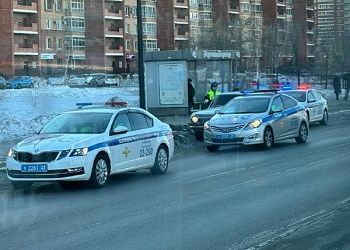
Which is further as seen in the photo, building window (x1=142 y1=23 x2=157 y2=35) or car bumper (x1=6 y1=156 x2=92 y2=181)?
building window (x1=142 y1=23 x2=157 y2=35)

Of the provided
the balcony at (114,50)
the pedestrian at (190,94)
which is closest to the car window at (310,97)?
the pedestrian at (190,94)

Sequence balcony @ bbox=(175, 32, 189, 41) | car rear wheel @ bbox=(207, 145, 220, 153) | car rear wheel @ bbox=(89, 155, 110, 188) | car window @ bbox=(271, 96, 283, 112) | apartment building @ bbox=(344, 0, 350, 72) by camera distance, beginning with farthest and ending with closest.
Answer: balcony @ bbox=(175, 32, 189, 41)
apartment building @ bbox=(344, 0, 350, 72)
car window @ bbox=(271, 96, 283, 112)
car rear wheel @ bbox=(207, 145, 220, 153)
car rear wheel @ bbox=(89, 155, 110, 188)

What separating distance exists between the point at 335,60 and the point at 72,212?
215ft

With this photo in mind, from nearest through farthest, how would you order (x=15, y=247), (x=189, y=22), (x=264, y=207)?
(x=15, y=247) → (x=264, y=207) → (x=189, y=22)

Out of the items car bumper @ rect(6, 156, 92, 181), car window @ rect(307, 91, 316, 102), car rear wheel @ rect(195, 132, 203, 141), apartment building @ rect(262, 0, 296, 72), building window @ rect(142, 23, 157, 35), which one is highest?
building window @ rect(142, 23, 157, 35)

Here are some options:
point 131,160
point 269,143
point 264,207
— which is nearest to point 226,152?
point 269,143

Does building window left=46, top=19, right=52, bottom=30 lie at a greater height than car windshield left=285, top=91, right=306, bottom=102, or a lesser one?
greater

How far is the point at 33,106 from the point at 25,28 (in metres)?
46.0

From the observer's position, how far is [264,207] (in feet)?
35.6

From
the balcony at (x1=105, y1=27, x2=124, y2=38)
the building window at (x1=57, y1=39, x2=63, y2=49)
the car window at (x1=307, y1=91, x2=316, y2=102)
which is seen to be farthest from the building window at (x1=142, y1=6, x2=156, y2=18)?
the car window at (x1=307, y1=91, x2=316, y2=102)

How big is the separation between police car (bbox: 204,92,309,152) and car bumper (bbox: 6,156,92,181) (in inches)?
282

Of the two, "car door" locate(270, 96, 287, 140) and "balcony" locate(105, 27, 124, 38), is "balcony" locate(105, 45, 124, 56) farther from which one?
"car door" locate(270, 96, 287, 140)

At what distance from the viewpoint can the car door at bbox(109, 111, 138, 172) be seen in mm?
14016

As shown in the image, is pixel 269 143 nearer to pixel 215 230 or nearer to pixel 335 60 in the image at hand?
pixel 215 230
